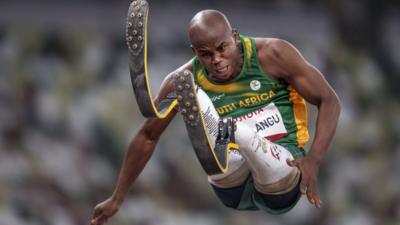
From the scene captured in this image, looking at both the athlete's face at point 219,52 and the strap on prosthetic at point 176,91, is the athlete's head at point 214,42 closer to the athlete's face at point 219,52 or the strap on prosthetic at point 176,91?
the athlete's face at point 219,52

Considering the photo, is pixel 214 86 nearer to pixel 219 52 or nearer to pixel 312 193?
pixel 219 52

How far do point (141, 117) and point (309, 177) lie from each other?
14.5 feet

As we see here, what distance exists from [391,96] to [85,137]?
3.19m

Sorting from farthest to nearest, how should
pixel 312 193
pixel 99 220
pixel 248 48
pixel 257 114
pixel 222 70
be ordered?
pixel 99 220 → pixel 257 114 → pixel 248 48 → pixel 222 70 → pixel 312 193

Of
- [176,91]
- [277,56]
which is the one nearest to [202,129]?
[176,91]

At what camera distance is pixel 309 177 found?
14.7 ft

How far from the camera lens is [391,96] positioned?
952 centimetres

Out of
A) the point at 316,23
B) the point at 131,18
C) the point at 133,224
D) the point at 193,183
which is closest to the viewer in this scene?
the point at 131,18

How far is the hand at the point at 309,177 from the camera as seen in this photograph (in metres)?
4.45

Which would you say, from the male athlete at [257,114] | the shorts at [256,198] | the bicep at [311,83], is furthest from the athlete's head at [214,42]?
the shorts at [256,198]

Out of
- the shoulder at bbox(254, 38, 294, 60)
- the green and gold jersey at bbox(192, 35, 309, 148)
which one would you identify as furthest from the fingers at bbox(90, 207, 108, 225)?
the shoulder at bbox(254, 38, 294, 60)

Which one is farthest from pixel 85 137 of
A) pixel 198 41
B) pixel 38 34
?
pixel 198 41

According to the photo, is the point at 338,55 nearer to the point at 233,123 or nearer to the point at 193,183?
the point at 193,183

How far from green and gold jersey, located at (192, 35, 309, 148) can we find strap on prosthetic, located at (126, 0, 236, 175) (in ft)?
1.67
